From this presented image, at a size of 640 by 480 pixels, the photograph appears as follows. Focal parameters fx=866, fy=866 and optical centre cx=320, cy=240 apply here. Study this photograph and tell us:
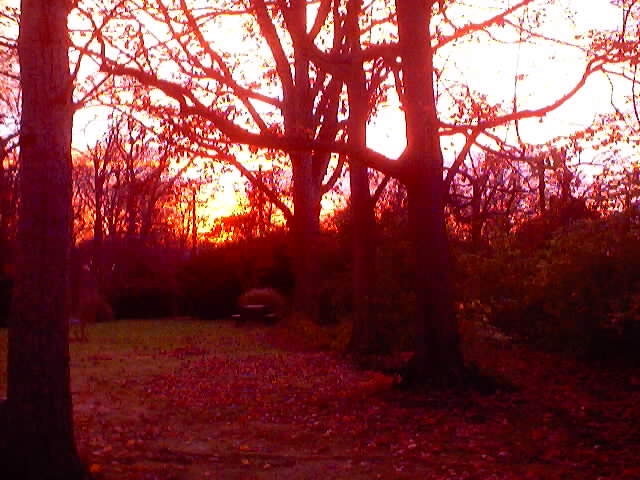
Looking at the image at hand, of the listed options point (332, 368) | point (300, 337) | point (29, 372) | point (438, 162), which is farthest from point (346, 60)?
point (300, 337)

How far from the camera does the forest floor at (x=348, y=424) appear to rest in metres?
7.95

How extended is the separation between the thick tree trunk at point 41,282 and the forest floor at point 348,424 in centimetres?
82

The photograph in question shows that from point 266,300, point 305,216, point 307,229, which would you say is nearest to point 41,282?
point 307,229

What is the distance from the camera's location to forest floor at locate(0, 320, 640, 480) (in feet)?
26.1

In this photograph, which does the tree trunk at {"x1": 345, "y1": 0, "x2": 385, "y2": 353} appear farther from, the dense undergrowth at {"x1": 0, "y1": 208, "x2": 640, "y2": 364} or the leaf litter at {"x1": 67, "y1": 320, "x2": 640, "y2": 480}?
the leaf litter at {"x1": 67, "y1": 320, "x2": 640, "y2": 480}

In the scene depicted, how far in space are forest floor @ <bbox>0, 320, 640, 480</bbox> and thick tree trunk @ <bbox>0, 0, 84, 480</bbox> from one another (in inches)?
32.2

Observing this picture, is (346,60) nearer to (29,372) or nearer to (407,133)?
(407,133)

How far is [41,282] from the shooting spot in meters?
6.74

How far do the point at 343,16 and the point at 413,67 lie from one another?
17.8 ft

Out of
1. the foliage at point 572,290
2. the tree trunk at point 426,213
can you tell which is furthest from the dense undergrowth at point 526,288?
the tree trunk at point 426,213

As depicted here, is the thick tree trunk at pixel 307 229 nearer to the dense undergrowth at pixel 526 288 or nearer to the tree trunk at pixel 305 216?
the tree trunk at pixel 305 216

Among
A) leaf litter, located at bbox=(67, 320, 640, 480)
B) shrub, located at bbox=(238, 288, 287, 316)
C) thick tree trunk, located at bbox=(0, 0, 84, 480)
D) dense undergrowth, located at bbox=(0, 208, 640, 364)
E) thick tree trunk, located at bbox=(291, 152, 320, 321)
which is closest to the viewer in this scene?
thick tree trunk, located at bbox=(0, 0, 84, 480)

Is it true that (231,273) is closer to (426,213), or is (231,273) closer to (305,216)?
(305,216)

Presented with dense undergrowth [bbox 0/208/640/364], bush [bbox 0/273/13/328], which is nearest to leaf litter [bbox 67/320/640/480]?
dense undergrowth [bbox 0/208/640/364]
